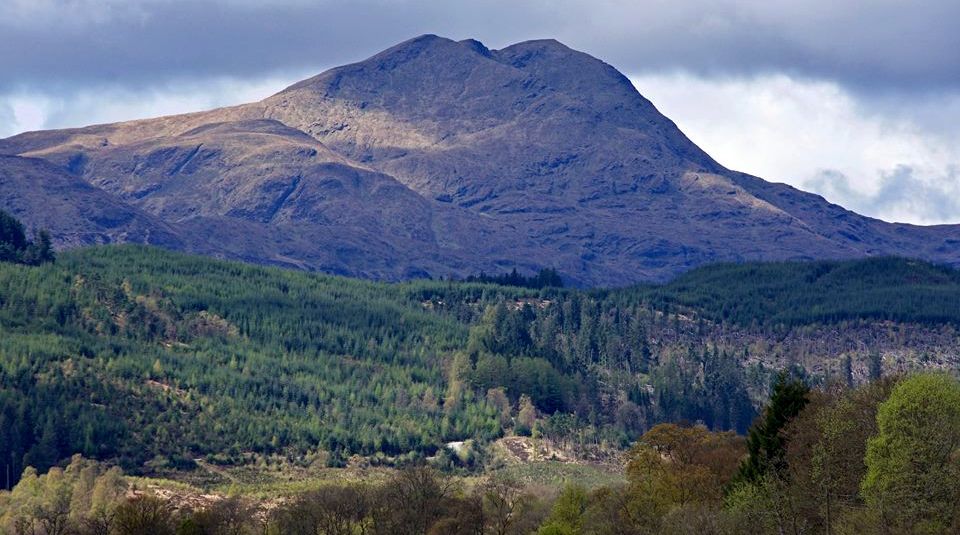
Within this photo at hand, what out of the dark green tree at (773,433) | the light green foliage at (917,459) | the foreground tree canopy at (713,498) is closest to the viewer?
the light green foliage at (917,459)

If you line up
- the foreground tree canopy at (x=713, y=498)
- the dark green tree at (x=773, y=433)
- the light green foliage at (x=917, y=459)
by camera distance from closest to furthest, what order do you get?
the light green foliage at (x=917, y=459)
the foreground tree canopy at (x=713, y=498)
the dark green tree at (x=773, y=433)

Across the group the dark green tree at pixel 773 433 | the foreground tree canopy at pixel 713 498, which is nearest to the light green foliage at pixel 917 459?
the foreground tree canopy at pixel 713 498

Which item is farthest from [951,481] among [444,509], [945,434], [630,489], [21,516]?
[21,516]

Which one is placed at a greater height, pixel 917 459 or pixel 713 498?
pixel 917 459

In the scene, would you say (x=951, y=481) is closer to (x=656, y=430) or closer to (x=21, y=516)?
(x=656, y=430)

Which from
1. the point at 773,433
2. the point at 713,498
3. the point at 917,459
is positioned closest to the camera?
the point at 917,459

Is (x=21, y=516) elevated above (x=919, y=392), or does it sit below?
below

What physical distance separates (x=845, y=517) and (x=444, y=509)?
2315 inches

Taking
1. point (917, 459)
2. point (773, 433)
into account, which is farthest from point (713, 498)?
point (917, 459)

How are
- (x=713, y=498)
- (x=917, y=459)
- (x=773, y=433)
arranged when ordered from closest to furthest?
1. (x=917, y=459)
2. (x=773, y=433)
3. (x=713, y=498)

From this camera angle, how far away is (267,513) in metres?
188

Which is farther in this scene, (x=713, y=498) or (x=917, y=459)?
(x=713, y=498)

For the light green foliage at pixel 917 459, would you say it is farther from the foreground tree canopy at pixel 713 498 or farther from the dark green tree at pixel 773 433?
the dark green tree at pixel 773 433

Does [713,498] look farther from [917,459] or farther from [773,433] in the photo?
[917,459]
